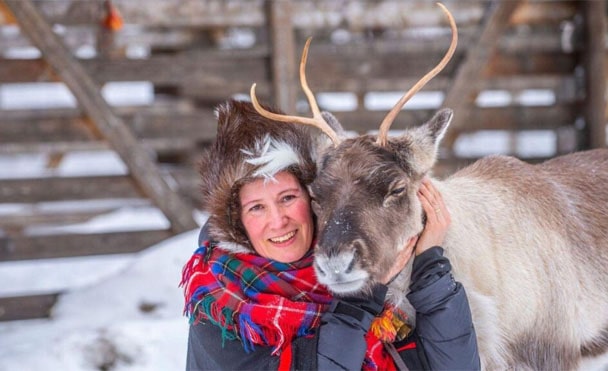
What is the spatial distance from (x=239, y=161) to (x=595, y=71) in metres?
4.59

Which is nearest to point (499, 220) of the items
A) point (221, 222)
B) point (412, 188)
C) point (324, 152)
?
point (412, 188)

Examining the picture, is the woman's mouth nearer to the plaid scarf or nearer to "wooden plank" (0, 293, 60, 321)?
the plaid scarf

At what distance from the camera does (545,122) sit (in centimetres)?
662

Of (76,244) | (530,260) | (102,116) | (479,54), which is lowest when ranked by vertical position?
(530,260)

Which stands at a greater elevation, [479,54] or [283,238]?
[479,54]

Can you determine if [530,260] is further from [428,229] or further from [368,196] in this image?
[368,196]

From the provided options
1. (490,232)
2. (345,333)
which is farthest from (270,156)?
(490,232)

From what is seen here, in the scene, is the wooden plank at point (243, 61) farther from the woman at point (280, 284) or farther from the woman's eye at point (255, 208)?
the woman's eye at point (255, 208)

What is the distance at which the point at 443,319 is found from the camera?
2.66 meters

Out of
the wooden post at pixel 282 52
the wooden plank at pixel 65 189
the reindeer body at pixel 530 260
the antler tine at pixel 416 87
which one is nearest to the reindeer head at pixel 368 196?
the antler tine at pixel 416 87

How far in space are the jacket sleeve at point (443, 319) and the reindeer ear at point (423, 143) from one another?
40 cm

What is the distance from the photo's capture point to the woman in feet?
8.75

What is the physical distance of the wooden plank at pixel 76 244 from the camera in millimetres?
5688

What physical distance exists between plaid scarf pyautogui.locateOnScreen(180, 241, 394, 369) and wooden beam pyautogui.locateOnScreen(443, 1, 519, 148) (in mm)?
3561
